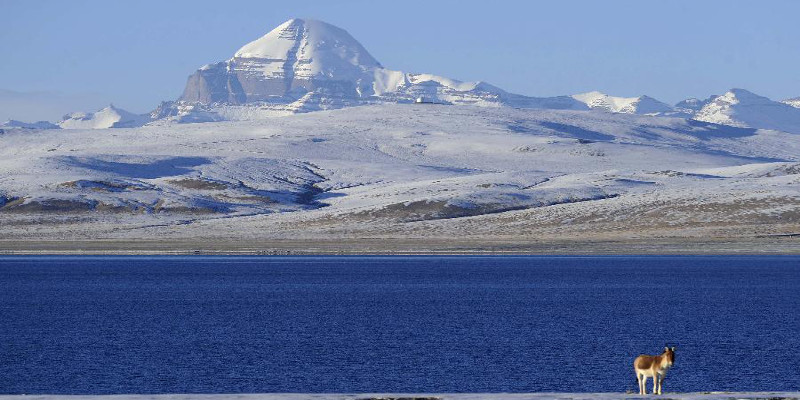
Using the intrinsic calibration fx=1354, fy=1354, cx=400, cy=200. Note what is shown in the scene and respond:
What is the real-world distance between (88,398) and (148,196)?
5825 inches

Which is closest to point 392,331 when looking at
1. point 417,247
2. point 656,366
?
point 656,366

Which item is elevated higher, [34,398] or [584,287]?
[34,398]

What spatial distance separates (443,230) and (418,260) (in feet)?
50.4

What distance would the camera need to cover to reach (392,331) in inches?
1977

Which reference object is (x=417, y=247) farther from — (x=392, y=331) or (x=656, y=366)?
(x=656, y=366)

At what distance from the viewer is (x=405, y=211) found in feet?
508

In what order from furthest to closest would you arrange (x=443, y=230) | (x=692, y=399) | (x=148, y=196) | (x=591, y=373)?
(x=148, y=196), (x=443, y=230), (x=591, y=373), (x=692, y=399)

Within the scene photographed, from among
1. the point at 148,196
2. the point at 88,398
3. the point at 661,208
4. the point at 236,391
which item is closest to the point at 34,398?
the point at 88,398

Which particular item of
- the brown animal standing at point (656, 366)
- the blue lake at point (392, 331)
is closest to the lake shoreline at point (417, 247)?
the blue lake at point (392, 331)

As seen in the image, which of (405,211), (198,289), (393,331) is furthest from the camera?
(405,211)

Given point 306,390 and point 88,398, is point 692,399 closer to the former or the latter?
point 88,398

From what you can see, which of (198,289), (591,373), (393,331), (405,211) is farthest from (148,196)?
(591,373)

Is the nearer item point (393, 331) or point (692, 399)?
point (692, 399)

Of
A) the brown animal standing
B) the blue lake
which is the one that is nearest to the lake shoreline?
the blue lake
